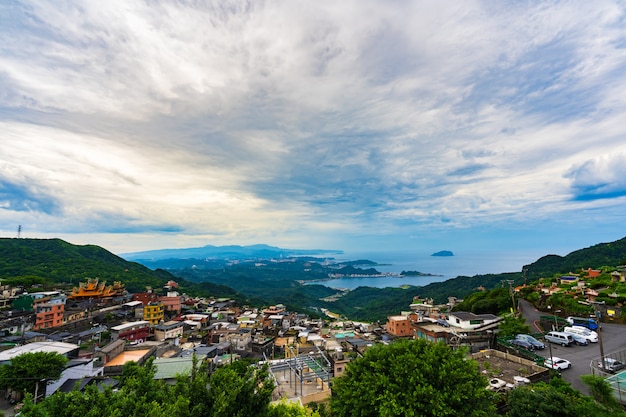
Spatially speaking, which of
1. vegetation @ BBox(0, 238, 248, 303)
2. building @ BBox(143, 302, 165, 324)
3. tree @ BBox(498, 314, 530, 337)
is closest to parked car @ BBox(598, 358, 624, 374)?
tree @ BBox(498, 314, 530, 337)

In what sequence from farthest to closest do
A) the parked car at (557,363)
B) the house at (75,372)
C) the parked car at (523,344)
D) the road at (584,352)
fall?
1. the parked car at (523,344)
2. the house at (75,372)
3. the parked car at (557,363)
4. the road at (584,352)

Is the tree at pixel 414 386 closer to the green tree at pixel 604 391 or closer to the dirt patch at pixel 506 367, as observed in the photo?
the green tree at pixel 604 391

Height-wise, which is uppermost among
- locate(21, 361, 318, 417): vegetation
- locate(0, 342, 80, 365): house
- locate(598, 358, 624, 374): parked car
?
locate(21, 361, 318, 417): vegetation

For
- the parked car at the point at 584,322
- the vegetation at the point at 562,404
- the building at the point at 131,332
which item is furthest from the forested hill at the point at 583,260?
the building at the point at 131,332

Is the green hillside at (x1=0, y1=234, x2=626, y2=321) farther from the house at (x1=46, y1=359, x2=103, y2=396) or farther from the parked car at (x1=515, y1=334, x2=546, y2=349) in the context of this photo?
the house at (x1=46, y1=359, x2=103, y2=396)

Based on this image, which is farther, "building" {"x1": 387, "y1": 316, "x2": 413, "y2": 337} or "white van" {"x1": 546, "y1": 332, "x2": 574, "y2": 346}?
"building" {"x1": 387, "y1": 316, "x2": 413, "y2": 337}

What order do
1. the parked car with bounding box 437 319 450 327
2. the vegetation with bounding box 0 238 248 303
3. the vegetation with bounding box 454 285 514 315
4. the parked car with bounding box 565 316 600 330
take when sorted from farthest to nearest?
the vegetation with bounding box 0 238 248 303 < the vegetation with bounding box 454 285 514 315 < the parked car with bounding box 437 319 450 327 < the parked car with bounding box 565 316 600 330

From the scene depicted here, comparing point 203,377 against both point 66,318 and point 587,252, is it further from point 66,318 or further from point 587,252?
point 587,252
